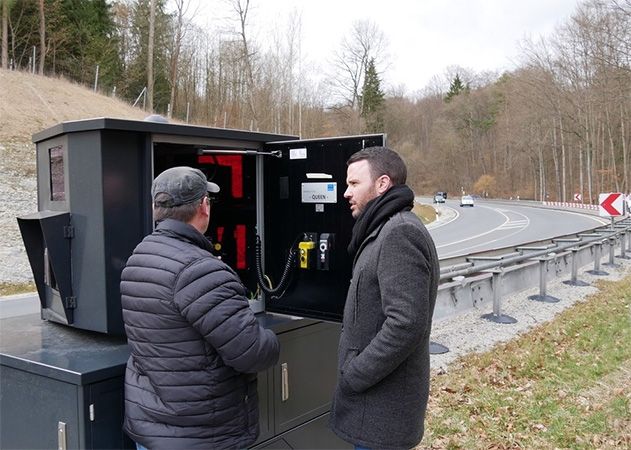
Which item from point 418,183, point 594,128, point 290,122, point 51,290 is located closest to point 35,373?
point 51,290

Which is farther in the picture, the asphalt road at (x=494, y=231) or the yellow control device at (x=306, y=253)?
the asphalt road at (x=494, y=231)

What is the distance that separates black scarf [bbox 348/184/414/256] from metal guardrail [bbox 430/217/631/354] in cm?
468

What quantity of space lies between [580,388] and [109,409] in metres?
4.87

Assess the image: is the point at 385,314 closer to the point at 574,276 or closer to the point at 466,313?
the point at 466,313

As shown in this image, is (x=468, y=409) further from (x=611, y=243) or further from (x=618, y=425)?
(x=611, y=243)

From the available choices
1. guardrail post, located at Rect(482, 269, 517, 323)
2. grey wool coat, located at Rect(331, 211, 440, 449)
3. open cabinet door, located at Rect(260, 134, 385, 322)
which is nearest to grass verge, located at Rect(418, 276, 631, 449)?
guardrail post, located at Rect(482, 269, 517, 323)

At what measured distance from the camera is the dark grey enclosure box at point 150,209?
3.16m

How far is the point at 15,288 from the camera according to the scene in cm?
1330

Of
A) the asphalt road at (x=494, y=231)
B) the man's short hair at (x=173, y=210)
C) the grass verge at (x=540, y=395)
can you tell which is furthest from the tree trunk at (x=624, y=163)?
the man's short hair at (x=173, y=210)

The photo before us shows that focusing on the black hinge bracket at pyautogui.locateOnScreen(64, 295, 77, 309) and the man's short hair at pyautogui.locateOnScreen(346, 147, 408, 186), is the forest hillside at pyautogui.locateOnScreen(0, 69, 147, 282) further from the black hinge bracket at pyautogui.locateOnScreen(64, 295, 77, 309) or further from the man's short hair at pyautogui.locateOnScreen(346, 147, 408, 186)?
the man's short hair at pyautogui.locateOnScreen(346, 147, 408, 186)

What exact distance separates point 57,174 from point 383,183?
86.2 inches

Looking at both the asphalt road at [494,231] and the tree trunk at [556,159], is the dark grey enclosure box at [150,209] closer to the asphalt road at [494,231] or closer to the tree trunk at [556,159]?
the asphalt road at [494,231]

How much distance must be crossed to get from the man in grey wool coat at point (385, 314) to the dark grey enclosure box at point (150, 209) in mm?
925

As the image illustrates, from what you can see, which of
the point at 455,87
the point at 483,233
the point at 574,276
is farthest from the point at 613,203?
the point at 455,87
